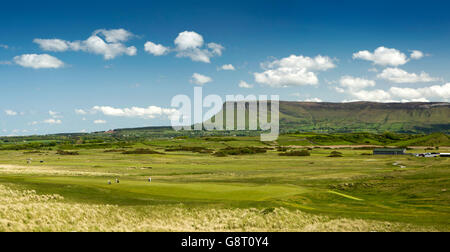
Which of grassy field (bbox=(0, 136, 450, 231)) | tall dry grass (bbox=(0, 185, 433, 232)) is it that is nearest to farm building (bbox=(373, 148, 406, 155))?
grassy field (bbox=(0, 136, 450, 231))

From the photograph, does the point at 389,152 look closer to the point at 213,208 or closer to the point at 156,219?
the point at 213,208

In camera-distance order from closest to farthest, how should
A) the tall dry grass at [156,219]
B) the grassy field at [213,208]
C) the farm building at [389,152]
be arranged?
1. the tall dry grass at [156,219]
2. the grassy field at [213,208]
3. the farm building at [389,152]

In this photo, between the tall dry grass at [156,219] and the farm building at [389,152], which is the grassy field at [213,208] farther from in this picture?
the farm building at [389,152]

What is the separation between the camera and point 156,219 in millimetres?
30250

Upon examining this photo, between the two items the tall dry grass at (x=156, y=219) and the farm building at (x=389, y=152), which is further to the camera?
the farm building at (x=389, y=152)

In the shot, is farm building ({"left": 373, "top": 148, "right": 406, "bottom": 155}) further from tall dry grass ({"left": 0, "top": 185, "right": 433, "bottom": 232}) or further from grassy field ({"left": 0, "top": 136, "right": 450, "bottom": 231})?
tall dry grass ({"left": 0, "top": 185, "right": 433, "bottom": 232})

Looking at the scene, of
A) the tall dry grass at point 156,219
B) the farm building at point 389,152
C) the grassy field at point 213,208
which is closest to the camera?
the tall dry grass at point 156,219

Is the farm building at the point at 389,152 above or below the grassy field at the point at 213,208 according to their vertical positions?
below

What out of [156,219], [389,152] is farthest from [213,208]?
[389,152]

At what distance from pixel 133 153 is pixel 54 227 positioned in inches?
4868

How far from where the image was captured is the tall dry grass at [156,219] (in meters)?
26.5

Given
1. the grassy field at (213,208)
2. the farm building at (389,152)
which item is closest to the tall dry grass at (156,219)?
the grassy field at (213,208)

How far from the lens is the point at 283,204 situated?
123 feet
